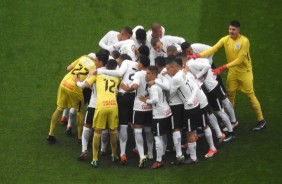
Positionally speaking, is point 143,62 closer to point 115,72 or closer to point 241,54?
point 115,72

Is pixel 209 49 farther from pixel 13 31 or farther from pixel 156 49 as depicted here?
pixel 13 31

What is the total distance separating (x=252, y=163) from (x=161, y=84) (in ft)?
7.48

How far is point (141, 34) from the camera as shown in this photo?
640 inches

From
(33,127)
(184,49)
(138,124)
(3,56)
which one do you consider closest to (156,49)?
(184,49)

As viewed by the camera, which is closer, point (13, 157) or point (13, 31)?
point (13, 157)

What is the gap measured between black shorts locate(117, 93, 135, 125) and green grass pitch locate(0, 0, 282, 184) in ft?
2.76

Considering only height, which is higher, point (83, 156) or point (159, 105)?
point (159, 105)

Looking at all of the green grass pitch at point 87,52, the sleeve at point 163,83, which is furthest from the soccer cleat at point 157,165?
the sleeve at point 163,83

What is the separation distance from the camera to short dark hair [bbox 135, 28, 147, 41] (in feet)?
53.4

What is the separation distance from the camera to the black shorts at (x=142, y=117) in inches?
596

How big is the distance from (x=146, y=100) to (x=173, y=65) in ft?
2.68

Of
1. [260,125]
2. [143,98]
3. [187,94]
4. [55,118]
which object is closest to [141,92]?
[143,98]

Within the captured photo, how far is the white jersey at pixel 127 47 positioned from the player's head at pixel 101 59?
3.04 ft

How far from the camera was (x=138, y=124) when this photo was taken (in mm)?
15172
